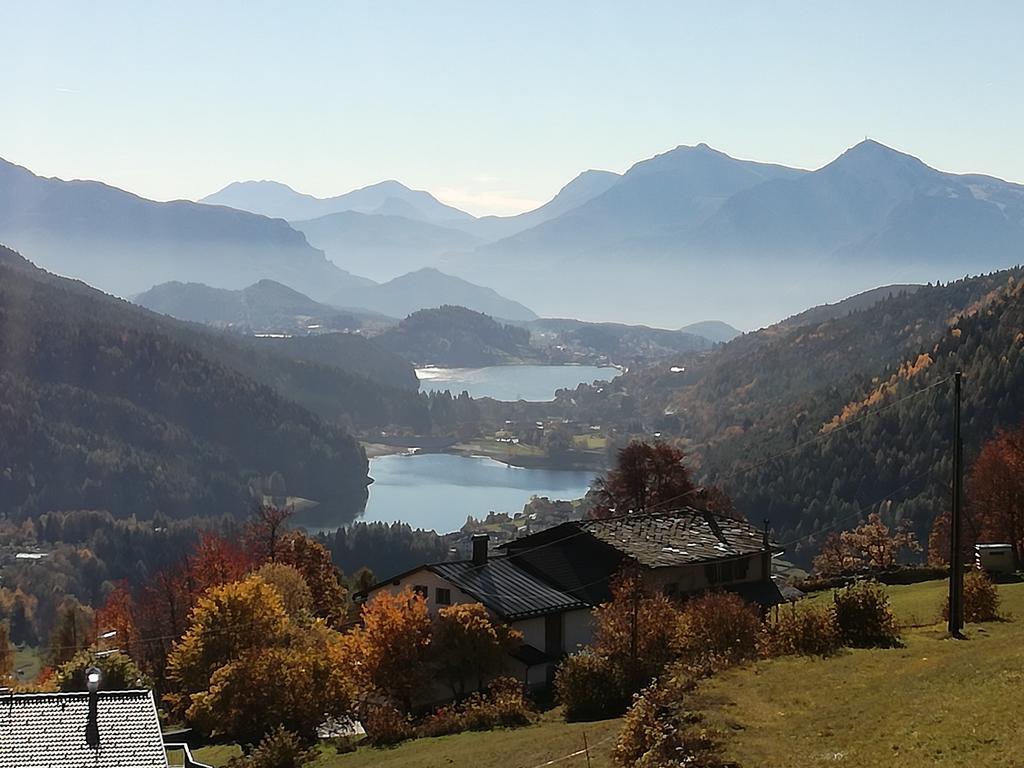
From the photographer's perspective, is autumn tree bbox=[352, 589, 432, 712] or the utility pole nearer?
the utility pole

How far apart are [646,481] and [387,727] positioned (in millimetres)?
36681

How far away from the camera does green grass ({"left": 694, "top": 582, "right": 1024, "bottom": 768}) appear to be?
53.1 ft

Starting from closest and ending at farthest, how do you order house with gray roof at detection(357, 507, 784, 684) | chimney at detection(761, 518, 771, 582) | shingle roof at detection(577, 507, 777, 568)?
house with gray roof at detection(357, 507, 784, 684)
shingle roof at detection(577, 507, 777, 568)
chimney at detection(761, 518, 771, 582)

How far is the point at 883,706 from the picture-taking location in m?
19.2

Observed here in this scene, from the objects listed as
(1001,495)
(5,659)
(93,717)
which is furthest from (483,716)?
(5,659)

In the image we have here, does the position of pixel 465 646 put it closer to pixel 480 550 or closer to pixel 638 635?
pixel 638 635

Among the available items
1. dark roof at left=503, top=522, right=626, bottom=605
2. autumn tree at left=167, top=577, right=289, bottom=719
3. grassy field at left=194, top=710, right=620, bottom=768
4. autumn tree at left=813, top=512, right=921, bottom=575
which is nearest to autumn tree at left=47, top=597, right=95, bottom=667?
autumn tree at left=167, top=577, right=289, bottom=719

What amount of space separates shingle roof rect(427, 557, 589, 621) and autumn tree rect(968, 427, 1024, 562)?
20.4 metres

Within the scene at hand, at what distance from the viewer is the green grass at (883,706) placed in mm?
16172

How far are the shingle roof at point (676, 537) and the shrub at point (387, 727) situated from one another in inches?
520

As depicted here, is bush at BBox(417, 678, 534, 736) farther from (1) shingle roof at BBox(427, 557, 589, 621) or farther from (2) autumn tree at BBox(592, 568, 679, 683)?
(1) shingle roof at BBox(427, 557, 589, 621)

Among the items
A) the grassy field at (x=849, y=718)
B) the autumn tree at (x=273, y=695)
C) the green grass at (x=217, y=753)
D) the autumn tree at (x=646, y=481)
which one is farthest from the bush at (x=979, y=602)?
the autumn tree at (x=646, y=481)

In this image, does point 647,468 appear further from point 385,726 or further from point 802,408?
point 802,408

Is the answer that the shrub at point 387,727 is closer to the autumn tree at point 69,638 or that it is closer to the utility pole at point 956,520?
the utility pole at point 956,520
